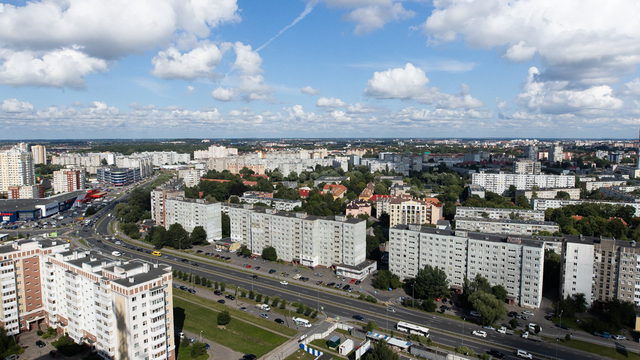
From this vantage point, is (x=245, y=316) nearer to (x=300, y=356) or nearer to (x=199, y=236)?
(x=300, y=356)

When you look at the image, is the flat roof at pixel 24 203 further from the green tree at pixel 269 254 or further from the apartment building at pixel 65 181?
the green tree at pixel 269 254

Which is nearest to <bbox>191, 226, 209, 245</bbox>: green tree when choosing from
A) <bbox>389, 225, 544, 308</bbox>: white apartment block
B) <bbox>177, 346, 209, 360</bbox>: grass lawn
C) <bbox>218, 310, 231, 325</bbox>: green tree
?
<bbox>218, 310, 231, 325</bbox>: green tree

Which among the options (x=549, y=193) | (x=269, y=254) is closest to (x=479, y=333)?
(x=269, y=254)

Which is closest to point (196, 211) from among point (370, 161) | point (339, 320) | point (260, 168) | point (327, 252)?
point (327, 252)

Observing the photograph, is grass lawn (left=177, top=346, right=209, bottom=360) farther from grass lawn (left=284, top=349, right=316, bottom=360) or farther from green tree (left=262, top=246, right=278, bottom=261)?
green tree (left=262, top=246, right=278, bottom=261)

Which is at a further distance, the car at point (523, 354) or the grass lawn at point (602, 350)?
the grass lawn at point (602, 350)

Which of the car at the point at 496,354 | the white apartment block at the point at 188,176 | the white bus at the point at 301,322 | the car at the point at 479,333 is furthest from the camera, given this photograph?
the white apartment block at the point at 188,176

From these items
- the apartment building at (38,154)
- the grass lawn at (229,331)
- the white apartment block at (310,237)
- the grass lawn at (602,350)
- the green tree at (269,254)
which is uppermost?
the apartment building at (38,154)

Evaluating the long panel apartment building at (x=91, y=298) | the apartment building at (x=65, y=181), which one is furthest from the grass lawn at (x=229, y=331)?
the apartment building at (x=65, y=181)
